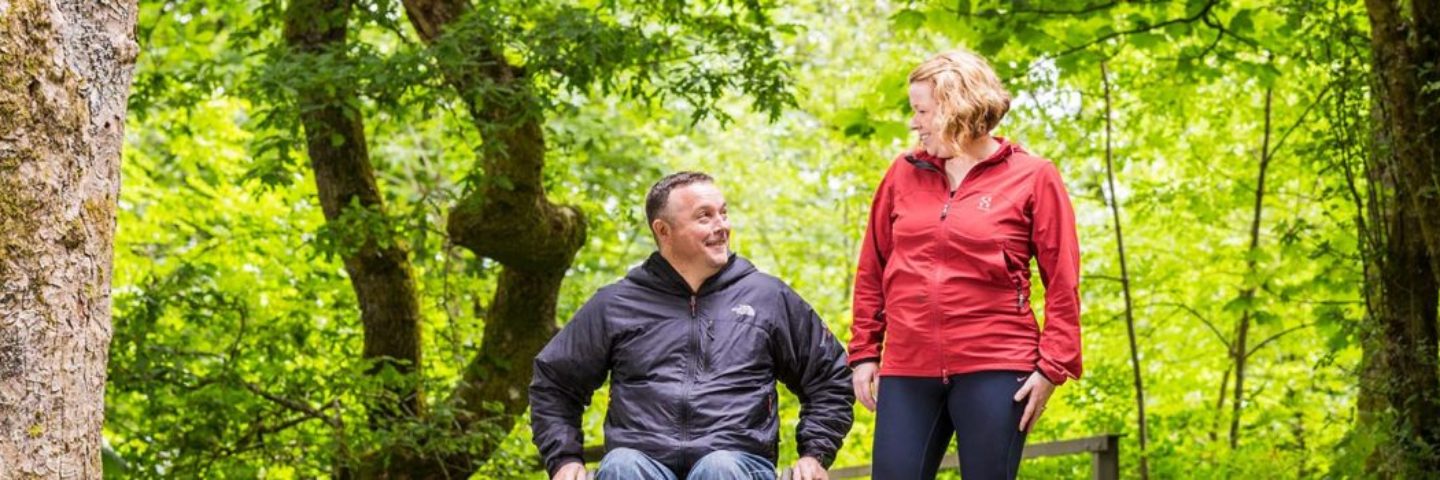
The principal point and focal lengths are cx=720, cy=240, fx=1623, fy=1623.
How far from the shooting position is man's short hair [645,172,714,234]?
12.2 ft

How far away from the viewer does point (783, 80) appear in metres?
7.75

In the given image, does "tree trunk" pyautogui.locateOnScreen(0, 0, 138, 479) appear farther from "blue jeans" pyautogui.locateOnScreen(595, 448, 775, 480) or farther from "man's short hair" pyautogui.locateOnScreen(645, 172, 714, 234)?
"man's short hair" pyautogui.locateOnScreen(645, 172, 714, 234)

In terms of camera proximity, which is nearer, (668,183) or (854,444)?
(668,183)

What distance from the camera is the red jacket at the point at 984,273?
10.9ft

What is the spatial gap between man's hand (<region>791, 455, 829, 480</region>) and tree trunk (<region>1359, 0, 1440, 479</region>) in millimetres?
2674

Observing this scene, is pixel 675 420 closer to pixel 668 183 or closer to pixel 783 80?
pixel 668 183

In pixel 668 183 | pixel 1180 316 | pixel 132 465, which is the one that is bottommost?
pixel 132 465

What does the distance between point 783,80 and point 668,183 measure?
13.4 ft

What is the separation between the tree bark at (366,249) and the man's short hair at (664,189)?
4086 millimetres

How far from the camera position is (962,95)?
3.37 m

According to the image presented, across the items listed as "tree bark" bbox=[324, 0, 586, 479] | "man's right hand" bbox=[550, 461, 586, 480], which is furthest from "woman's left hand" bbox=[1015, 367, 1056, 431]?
"tree bark" bbox=[324, 0, 586, 479]

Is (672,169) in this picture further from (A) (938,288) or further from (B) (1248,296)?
(A) (938,288)

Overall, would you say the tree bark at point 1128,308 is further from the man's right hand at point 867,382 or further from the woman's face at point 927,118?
the woman's face at point 927,118

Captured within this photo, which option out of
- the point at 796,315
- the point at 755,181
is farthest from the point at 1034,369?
the point at 755,181
